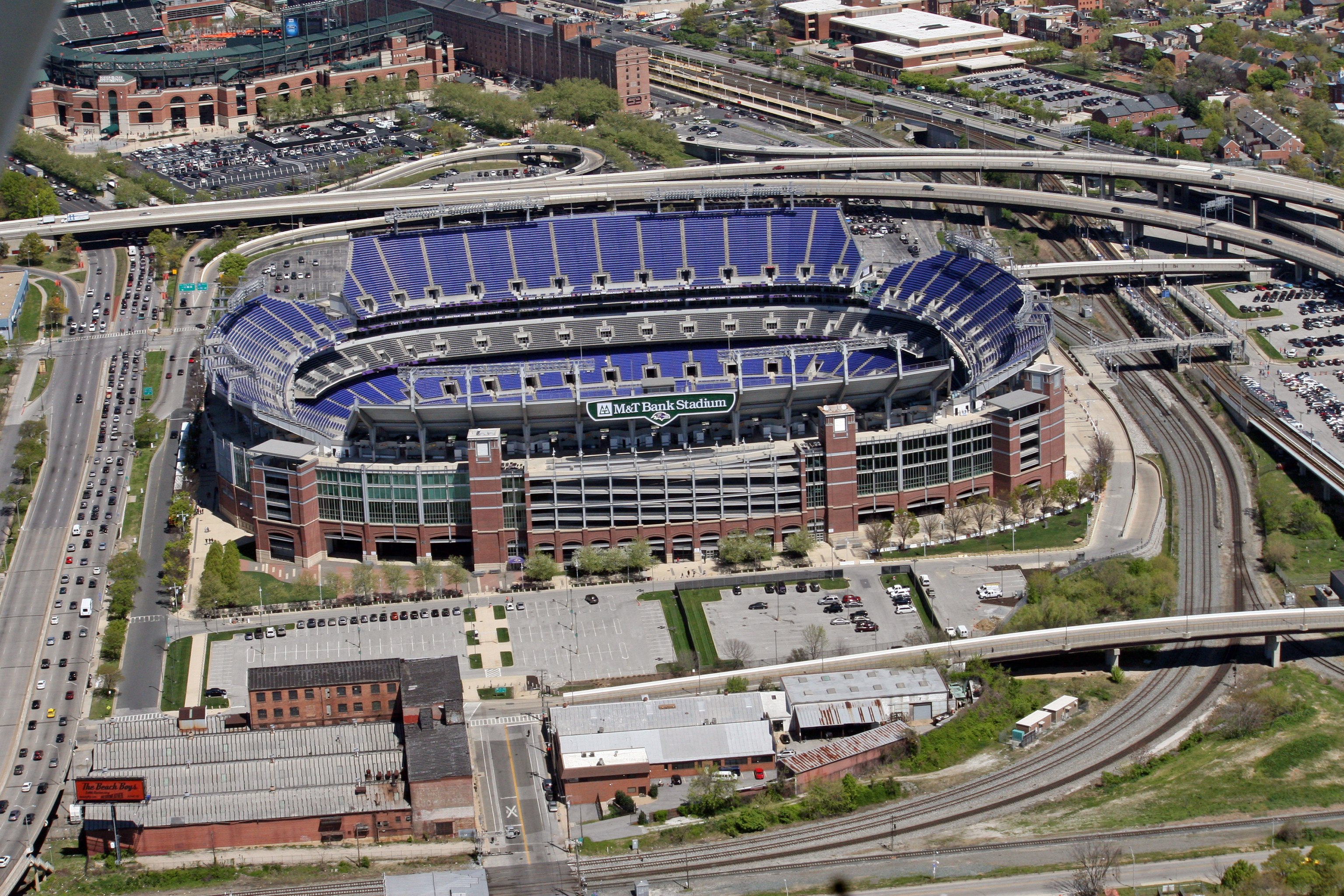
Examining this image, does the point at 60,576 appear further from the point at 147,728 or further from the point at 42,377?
the point at 42,377

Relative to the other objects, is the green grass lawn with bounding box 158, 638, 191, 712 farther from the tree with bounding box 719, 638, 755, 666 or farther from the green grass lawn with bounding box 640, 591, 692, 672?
the tree with bounding box 719, 638, 755, 666

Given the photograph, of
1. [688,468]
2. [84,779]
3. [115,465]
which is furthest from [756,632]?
[115,465]

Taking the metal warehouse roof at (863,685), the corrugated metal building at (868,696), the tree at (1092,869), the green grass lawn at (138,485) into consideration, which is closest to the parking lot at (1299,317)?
the metal warehouse roof at (863,685)

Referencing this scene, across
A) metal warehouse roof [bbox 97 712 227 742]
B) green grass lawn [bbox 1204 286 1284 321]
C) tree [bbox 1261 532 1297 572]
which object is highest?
green grass lawn [bbox 1204 286 1284 321]

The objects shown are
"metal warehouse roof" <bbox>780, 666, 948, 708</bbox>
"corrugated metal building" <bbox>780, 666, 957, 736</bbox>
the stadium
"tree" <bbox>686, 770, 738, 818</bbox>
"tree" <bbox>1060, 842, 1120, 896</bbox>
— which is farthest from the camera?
the stadium

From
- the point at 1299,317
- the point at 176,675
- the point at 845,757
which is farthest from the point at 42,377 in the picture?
the point at 1299,317

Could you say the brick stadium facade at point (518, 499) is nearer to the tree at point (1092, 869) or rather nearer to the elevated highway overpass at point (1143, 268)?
the tree at point (1092, 869)

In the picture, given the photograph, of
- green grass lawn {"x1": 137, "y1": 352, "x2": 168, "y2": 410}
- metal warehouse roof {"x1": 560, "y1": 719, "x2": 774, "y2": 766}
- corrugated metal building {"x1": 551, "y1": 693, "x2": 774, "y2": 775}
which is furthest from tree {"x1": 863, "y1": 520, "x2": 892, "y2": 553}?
green grass lawn {"x1": 137, "y1": 352, "x2": 168, "y2": 410}
